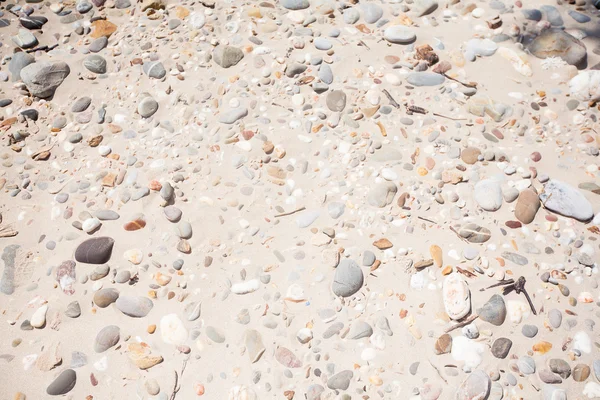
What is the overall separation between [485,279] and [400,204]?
453mm

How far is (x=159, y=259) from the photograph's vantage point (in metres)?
1.92

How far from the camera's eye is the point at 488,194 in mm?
1932

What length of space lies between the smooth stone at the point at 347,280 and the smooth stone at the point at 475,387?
0.50 metres

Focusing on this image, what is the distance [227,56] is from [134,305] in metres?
1.40

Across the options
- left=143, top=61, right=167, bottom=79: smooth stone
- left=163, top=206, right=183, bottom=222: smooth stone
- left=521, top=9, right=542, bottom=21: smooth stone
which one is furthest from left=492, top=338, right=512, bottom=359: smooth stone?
left=143, top=61, right=167, bottom=79: smooth stone

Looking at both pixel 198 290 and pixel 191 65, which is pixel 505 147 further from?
pixel 191 65

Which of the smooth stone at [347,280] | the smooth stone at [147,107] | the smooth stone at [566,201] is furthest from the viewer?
the smooth stone at [147,107]

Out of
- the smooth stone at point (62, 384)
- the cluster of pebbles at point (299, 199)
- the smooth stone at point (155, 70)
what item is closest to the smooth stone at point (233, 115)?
the cluster of pebbles at point (299, 199)

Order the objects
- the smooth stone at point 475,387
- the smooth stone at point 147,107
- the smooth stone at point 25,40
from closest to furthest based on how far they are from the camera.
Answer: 1. the smooth stone at point 475,387
2. the smooth stone at point 147,107
3. the smooth stone at point 25,40

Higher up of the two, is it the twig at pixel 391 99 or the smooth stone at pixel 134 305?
the twig at pixel 391 99

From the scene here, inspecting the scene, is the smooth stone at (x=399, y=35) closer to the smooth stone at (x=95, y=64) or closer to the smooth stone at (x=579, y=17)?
the smooth stone at (x=579, y=17)

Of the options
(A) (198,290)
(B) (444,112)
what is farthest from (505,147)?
(A) (198,290)

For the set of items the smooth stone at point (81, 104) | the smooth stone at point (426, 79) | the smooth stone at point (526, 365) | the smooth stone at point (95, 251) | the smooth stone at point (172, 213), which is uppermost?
the smooth stone at point (426, 79)

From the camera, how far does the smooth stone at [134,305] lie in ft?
Answer: 5.90
